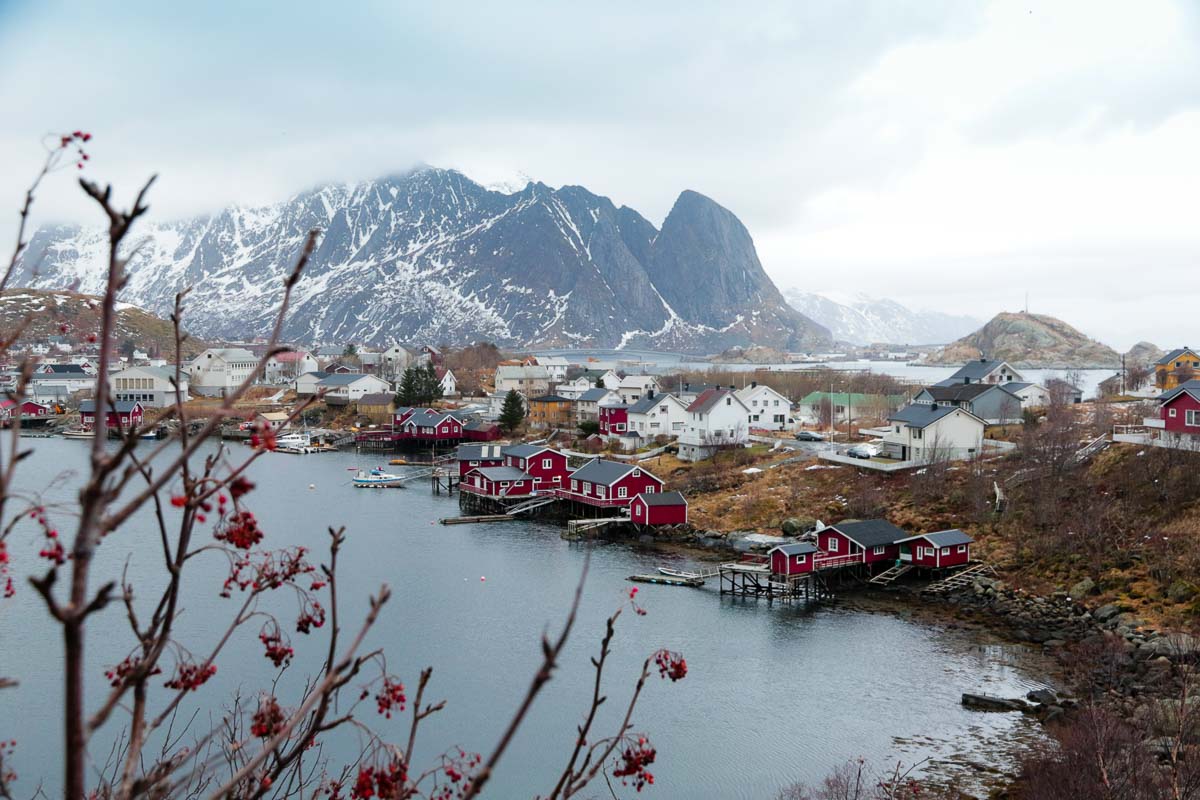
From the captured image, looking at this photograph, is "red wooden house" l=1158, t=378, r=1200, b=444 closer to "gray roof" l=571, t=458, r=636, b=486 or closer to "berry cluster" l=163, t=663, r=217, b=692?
"gray roof" l=571, t=458, r=636, b=486

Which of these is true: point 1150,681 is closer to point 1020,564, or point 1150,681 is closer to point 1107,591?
point 1107,591

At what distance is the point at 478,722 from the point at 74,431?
6024 cm

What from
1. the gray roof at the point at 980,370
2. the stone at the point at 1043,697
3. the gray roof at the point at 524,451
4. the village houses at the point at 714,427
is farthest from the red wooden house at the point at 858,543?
the gray roof at the point at 980,370

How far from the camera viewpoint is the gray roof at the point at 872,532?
27766 mm

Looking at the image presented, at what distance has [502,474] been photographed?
40406 millimetres

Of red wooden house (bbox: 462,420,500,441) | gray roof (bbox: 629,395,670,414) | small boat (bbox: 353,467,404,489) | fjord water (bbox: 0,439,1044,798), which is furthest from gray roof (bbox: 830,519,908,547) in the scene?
red wooden house (bbox: 462,420,500,441)

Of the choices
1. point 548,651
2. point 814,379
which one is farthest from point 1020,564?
point 814,379

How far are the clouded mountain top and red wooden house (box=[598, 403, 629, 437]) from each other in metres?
89.5

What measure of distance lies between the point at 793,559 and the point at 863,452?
45.4 feet

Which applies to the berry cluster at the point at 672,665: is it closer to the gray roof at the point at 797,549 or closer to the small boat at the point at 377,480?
the gray roof at the point at 797,549

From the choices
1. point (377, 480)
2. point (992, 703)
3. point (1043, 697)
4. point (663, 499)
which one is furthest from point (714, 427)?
point (1043, 697)

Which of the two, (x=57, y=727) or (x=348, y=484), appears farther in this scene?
(x=348, y=484)

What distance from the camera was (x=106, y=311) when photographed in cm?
177

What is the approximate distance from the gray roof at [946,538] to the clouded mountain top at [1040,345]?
105782 millimetres
